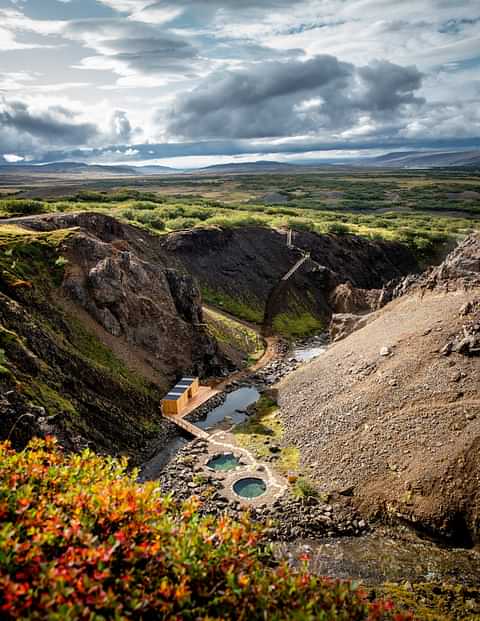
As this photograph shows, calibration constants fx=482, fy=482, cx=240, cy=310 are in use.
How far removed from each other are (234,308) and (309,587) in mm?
83002

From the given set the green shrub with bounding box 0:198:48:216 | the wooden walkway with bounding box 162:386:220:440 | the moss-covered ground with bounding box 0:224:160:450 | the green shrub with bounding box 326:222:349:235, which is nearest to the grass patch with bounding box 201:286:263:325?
the wooden walkway with bounding box 162:386:220:440

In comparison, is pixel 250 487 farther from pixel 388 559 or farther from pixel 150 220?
pixel 150 220

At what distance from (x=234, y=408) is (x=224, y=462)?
44.4ft

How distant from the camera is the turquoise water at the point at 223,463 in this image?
47375 millimetres

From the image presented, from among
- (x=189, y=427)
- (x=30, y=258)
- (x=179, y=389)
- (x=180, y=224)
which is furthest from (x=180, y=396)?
(x=180, y=224)

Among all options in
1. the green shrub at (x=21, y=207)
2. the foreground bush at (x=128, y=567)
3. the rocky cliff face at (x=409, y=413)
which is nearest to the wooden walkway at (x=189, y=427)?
the rocky cliff face at (x=409, y=413)

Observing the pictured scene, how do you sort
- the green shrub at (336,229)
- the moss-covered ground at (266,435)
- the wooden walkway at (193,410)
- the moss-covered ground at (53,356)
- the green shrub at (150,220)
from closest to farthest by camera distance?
the moss-covered ground at (53,356), the moss-covered ground at (266,435), the wooden walkway at (193,410), the green shrub at (150,220), the green shrub at (336,229)

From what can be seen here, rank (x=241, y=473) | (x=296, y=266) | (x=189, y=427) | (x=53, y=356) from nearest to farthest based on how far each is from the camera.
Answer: (x=241, y=473) → (x=53, y=356) → (x=189, y=427) → (x=296, y=266)

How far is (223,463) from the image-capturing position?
158 feet

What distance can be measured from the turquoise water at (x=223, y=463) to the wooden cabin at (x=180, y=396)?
9992 millimetres

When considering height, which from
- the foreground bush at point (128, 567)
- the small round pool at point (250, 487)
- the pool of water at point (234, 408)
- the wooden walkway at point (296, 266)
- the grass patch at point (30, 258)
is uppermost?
the grass patch at point (30, 258)

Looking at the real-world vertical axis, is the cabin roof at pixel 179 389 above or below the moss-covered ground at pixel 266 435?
above

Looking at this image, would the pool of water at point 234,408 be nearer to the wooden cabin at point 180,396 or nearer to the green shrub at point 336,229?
the wooden cabin at point 180,396

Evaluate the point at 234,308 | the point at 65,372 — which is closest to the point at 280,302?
the point at 234,308
